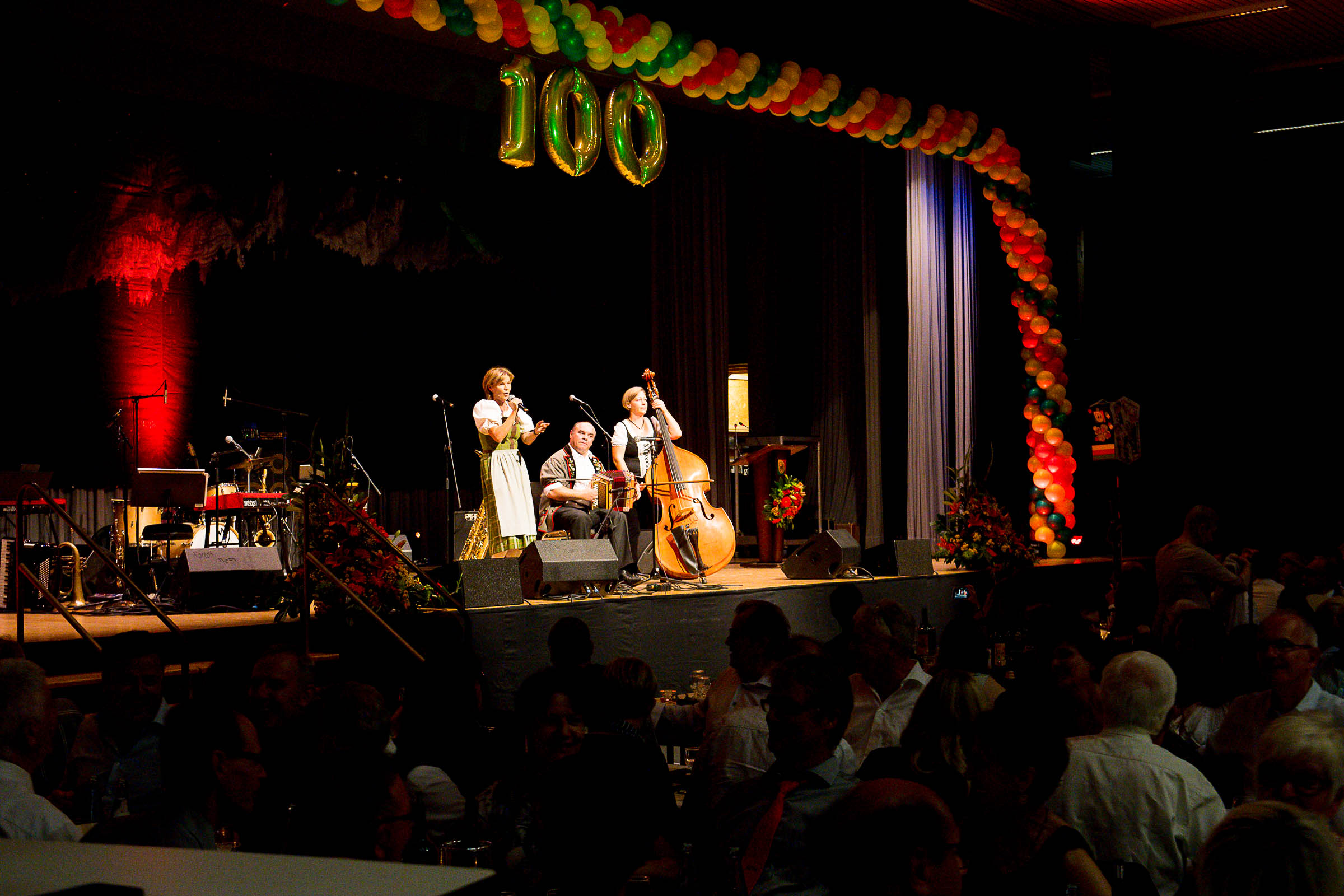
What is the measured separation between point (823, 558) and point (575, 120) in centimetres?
345

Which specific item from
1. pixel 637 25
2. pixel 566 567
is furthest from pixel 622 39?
pixel 566 567

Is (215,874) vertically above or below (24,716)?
above

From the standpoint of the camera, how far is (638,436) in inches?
342

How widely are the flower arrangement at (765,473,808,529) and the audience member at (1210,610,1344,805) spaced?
650 cm

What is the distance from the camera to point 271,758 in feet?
10.0

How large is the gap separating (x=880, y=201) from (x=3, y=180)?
724 cm

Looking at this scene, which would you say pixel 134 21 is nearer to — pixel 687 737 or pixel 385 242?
pixel 385 242

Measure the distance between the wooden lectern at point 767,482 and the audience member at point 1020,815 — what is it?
25.1 feet

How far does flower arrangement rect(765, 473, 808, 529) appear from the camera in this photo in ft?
33.3

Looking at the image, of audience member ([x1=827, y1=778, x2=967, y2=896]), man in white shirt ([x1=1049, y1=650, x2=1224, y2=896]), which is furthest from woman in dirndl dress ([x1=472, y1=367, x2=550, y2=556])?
audience member ([x1=827, y1=778, x2=967, y2=896])

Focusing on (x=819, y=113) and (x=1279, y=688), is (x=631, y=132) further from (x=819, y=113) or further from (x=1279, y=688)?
(x=1279, y=688)

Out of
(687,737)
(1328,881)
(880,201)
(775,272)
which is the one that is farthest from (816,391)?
(1328,881)

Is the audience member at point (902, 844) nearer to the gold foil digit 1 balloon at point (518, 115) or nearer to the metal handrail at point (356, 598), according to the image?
the metal handrail at point (356, 598)

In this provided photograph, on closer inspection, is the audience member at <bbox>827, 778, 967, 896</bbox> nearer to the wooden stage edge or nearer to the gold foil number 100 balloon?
the wooden stage edge
